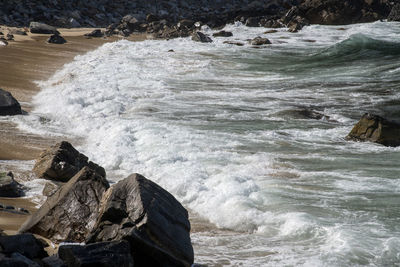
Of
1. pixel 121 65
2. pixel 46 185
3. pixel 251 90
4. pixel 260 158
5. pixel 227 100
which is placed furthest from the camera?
pixel 121 65

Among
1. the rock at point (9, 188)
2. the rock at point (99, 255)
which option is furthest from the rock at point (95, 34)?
the rock at point (99, 255)

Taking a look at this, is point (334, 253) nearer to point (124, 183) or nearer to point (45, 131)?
point (124, 183)

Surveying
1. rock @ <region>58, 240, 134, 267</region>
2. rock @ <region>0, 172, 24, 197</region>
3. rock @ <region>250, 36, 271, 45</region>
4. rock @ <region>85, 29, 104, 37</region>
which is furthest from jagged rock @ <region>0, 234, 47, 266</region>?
rock @ <region>85, 29, 104, 37</region>

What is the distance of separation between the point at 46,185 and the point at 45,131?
403cm

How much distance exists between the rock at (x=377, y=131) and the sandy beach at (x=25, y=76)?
18.6ft

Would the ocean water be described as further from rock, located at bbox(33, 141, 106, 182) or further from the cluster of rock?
the cluster of rock

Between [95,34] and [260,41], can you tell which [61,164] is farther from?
[95,34]

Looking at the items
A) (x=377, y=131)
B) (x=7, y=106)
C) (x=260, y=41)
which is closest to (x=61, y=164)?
(x=7, y=106)

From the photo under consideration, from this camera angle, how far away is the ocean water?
647 cm

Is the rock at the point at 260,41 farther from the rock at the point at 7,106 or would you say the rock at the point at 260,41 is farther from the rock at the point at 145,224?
the rock at the point at 145,224

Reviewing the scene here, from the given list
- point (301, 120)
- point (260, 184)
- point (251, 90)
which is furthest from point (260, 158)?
point (251, 90)

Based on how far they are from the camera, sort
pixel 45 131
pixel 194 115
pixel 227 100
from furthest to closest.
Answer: pixel 227 100, pixel 194 115, pixel 45 131

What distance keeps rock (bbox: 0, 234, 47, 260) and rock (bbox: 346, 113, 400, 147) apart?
23.5 ft

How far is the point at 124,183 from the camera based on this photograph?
5.77 meters
